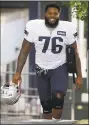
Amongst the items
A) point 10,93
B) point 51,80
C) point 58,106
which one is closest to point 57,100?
point 58,106

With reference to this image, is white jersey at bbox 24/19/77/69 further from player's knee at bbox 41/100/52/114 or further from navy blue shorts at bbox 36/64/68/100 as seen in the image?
player's knee at bbox 41/100/52/114

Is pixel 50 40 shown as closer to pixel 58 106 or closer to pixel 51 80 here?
pixel 51 80

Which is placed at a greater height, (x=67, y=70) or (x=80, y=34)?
(x=80, y=34)

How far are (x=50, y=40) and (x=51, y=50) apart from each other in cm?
12

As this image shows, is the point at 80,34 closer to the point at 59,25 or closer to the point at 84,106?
the point at 84,106

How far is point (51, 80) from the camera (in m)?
5.51

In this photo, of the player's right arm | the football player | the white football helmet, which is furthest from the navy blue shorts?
the white football helmet

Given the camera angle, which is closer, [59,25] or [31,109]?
[59,25]

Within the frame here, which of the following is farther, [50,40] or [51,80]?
[51,80]

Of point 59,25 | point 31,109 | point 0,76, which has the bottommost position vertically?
point 31,109

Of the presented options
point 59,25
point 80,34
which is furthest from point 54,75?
point 80,34

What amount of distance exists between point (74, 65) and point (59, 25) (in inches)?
19.6

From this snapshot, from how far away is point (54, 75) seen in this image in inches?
216

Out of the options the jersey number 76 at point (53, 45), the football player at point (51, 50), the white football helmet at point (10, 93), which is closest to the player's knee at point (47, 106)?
the football player at point (51, 50)
